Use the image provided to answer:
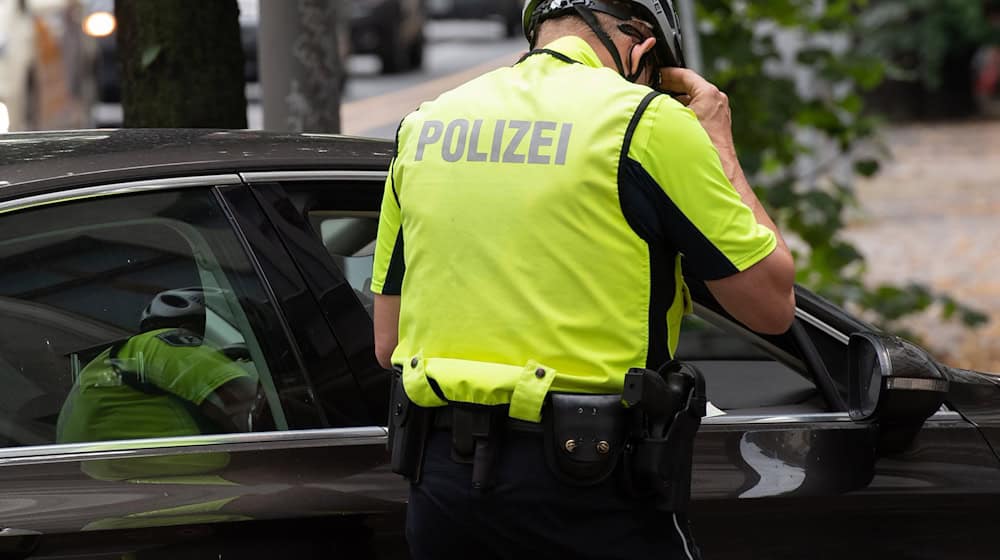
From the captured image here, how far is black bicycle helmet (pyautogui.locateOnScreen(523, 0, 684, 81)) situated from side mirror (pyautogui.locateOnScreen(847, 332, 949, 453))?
2.25 ft

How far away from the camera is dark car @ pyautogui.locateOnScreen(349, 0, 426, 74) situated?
20.5m

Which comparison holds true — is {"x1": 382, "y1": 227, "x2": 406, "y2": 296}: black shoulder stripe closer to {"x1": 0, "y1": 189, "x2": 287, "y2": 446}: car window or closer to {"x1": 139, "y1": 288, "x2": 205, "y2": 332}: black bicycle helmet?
{"x1": 0, "y1": 189, "x2": 287, "y2": 446}: car window

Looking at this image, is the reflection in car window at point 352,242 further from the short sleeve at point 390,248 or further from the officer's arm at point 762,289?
the officer's arm at point 762,289

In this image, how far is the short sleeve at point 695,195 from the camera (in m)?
2.25

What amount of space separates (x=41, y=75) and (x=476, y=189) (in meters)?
11.1

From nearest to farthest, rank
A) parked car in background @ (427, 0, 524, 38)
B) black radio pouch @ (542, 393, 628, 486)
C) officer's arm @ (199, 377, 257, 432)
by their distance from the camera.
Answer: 1. black radio pouch @ (542, 393, 628, 486)
2. officer's arm @ (199, 377, 257, 432)
3. parked car in background @ (427, 0, 524, 38)

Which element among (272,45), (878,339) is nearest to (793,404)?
(878,339)

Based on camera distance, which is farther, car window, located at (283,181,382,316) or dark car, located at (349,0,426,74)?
dark car, located at (349,0,426,74)

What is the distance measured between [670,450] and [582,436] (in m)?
0.14

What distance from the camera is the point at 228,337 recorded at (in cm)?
278

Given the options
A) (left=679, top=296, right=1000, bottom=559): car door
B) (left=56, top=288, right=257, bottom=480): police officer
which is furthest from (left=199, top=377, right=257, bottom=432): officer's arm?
(left=679, top=296, right=1000, bottom=559): car door

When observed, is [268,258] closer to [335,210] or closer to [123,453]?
[335,210]

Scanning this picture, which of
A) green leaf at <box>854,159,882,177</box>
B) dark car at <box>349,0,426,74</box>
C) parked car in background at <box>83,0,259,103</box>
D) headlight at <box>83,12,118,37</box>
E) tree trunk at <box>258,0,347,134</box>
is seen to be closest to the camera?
tree trunk at <box>258,0,347,134</box>

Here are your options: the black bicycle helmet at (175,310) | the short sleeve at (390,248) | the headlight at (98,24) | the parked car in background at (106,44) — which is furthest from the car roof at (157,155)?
the headlight at (98,24)
